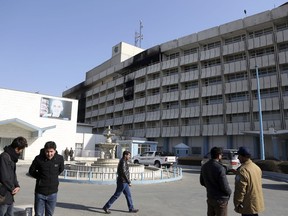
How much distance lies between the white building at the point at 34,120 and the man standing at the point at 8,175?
2999 cm

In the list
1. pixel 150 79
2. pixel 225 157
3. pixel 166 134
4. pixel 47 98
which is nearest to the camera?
pixel 225 157

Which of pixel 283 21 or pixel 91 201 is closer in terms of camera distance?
pixel 91 201

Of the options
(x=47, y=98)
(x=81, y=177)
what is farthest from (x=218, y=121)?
(x=81, y=177)

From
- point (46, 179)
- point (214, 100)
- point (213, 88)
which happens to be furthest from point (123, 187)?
point (214, 100)

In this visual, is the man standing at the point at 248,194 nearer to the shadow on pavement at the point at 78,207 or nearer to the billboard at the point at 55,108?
the shadow on pavement at the point at 78,207

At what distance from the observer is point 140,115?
2172 inches

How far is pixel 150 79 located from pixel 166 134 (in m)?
12.0

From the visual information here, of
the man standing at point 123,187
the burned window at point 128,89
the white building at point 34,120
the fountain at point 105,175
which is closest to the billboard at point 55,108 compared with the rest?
the white building at point 34,120

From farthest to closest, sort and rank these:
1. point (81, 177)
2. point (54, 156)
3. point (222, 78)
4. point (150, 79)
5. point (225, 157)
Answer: point (150, 79) < point (222, 78) < point (225, 157) < point (81, 177) < point (54, 156)

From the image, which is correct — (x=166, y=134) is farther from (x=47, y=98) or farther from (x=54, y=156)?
(x=54, y=156)

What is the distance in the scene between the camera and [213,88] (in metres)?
43.6

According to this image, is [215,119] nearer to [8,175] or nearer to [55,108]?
[55,108]

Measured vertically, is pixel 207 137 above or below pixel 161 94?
below

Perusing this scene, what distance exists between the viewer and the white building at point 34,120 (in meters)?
34.3
